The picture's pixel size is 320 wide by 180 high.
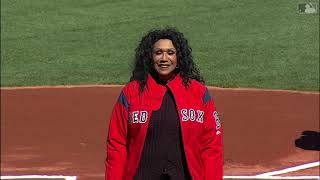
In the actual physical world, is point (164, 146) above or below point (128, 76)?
above

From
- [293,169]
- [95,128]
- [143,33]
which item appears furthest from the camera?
[143,33]

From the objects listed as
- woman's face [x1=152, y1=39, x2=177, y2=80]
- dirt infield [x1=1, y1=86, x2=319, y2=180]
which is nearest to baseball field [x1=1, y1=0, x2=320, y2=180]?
dirt infield [x1=1, y1=86, x2=319, y2=180]

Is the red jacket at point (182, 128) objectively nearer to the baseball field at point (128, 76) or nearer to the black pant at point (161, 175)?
the black pant at point (161, 175)

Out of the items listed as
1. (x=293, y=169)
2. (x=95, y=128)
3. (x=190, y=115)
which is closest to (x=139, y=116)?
(x=190, y=115)

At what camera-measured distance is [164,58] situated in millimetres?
4250

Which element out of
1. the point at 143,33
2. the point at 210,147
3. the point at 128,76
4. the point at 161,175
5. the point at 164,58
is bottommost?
the point at 128,76

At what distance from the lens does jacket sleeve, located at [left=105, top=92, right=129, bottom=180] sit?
4203mm

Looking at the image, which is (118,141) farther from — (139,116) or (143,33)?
(143,33)

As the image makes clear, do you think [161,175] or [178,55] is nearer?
[161,175]

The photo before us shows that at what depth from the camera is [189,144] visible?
4152 mm

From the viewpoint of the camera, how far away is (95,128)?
12.8m

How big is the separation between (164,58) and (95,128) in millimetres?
8627

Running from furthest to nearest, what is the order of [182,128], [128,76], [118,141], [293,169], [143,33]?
[143,33], [128,76], [293,169], [118,141], [182,128]

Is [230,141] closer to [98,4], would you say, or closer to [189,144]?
[189,144]
